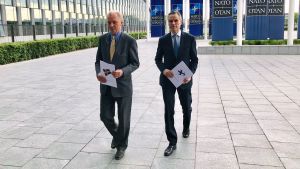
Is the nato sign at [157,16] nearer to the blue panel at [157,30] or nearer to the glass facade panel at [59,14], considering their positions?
the blue panel at [157,30]

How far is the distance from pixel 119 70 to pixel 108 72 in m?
0.16

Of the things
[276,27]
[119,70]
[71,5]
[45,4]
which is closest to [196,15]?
[276,27]

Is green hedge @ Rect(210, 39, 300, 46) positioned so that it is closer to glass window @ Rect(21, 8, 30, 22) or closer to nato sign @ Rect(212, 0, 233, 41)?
nato sign @ Rect(212, 0, 233, 41)

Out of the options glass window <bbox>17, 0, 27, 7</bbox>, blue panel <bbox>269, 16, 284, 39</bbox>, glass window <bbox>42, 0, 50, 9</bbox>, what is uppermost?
glass window <bbox>42, 0, 50, 9</bbox>

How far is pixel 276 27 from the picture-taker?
21.1m

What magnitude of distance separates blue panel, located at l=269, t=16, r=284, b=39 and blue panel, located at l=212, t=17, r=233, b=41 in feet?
8.57

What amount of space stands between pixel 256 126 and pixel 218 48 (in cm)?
1445

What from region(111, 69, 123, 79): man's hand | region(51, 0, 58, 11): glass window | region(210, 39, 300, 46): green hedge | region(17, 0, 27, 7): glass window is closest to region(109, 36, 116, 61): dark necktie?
region(111, 69, 123, 79): man's hand

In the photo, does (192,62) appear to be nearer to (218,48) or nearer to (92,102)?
(92,102)

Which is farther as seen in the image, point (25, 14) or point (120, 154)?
point (25, 14)

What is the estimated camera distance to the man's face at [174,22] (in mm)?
4152

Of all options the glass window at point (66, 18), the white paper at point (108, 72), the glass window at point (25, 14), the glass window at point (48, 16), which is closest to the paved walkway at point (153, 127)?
the white paper at point (108, 72)

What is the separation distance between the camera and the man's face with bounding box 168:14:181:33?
4.15m

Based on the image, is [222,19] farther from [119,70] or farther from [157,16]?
[119,70]
